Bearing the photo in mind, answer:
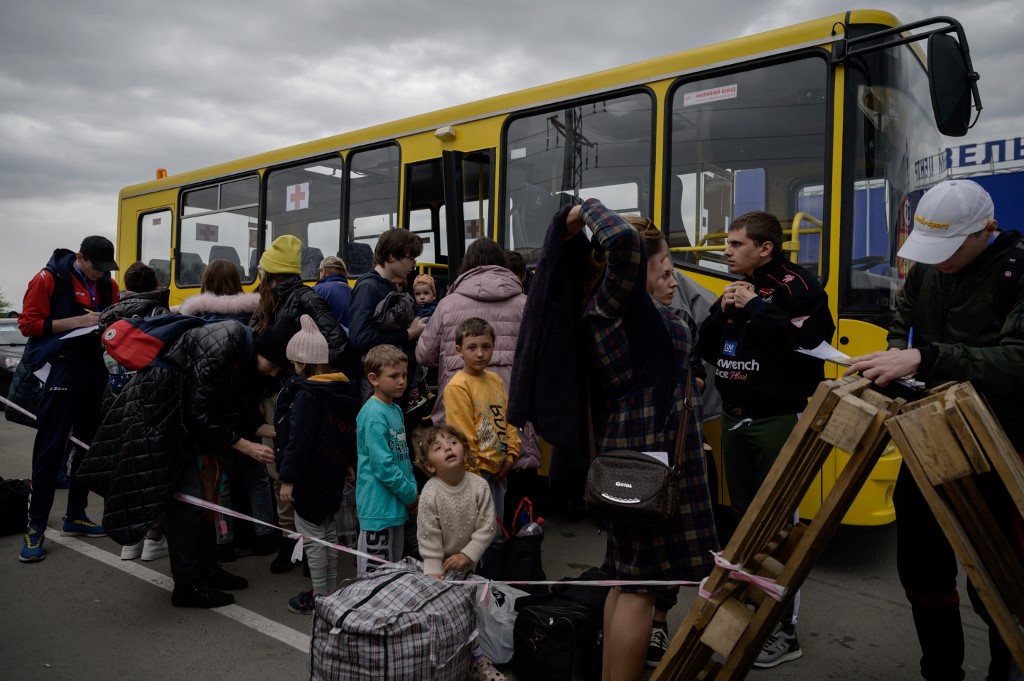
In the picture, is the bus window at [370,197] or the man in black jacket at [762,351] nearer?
the man in black jacket at [762,351]

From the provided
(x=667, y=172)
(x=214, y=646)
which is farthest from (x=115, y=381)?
(x=667, y=172)

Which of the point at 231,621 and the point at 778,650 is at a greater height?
the point at 778,650

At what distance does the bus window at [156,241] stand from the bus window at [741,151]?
6.64 metres

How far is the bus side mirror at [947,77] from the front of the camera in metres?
3.72

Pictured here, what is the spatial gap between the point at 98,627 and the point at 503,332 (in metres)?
2.58

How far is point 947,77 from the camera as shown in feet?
12.2

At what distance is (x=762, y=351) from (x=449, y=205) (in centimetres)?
289

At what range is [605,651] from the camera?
8.50ft

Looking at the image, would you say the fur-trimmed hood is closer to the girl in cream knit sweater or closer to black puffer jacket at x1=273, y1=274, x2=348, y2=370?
black puffer jacket at x1=273, y1=274, x2=348, y2=370

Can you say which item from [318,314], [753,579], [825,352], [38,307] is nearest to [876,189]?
[825,352]

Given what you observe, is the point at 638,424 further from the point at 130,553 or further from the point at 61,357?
the point at 61,357

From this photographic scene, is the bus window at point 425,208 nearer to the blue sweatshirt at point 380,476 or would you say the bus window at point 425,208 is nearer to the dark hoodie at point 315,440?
the dark hoodie at point 315,440

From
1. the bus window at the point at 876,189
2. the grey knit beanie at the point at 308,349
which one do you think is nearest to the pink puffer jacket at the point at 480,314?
the grey knit beanie at the point at 308,349

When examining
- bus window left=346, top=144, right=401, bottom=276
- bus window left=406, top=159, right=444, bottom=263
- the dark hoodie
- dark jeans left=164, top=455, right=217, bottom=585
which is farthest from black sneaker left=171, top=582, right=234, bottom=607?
bus window left=346, top=144, right=401, bottom=276
